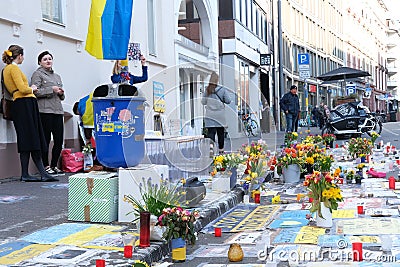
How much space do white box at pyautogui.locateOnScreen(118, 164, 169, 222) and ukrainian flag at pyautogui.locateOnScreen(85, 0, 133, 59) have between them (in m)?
3.16

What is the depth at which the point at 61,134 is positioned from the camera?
35.6 ft

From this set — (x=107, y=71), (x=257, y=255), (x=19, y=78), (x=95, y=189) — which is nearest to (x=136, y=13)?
(x=107, y=71)

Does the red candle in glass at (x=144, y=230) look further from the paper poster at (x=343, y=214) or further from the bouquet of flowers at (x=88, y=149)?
the bouquet of flowers at (x=88, y=149)

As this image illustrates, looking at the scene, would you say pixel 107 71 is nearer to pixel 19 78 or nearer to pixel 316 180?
pixel 19 78

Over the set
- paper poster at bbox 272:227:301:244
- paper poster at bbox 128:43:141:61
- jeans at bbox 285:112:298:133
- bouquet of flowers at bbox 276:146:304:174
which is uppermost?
paper poster at bbox 128:43:141:61

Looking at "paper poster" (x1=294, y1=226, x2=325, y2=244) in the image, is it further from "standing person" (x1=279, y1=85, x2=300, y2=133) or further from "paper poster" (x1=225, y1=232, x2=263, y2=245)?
"standing person" (x1=279, y1=85, x2=300, y2=133)

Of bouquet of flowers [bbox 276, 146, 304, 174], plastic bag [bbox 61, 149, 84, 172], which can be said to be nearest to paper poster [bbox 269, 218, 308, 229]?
bouquet of flowers [bbox 276, 146, 304, 174]

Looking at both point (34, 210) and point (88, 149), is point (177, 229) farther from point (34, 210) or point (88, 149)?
point (88, 149)

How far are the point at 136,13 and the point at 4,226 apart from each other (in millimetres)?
10066

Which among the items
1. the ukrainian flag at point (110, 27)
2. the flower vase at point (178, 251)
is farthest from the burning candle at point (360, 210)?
the ukrainian flag at point (110, 27)

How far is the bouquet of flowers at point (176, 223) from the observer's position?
539 centimetres

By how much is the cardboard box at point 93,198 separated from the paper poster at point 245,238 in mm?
1205

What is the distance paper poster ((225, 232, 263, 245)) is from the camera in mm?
6086

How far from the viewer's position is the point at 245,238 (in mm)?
6258
